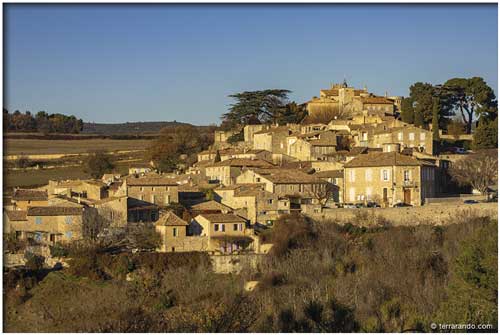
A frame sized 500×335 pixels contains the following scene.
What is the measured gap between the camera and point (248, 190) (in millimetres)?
34375

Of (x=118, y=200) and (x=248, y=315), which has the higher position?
(x=118, y=200)

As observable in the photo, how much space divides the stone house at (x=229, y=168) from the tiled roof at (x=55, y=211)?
7808mm

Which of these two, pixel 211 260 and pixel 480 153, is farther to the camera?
pixel 480 153

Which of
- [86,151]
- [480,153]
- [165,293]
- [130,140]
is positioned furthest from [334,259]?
[130,140]

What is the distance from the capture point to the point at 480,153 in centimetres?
4031

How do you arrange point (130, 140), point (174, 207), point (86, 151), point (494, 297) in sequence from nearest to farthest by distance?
point (494, 297) → point (174, 207) → point (86, 151) → point (130, 140)

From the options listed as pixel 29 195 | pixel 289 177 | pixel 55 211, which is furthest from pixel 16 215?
pixel 289 177

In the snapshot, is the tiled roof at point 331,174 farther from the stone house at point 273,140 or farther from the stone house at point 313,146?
the stone house at point 273,140

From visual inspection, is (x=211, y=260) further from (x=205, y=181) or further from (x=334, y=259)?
(x=205, y=181)

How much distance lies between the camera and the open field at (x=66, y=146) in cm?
5303

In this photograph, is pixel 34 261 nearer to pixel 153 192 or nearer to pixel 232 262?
pixel 153 192

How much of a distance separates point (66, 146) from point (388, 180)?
1008 inches

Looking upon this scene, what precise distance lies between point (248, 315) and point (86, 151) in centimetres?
3114

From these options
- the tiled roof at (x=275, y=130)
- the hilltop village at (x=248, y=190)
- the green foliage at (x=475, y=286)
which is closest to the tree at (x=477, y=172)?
the hilltop village at (x=248, y=190)
